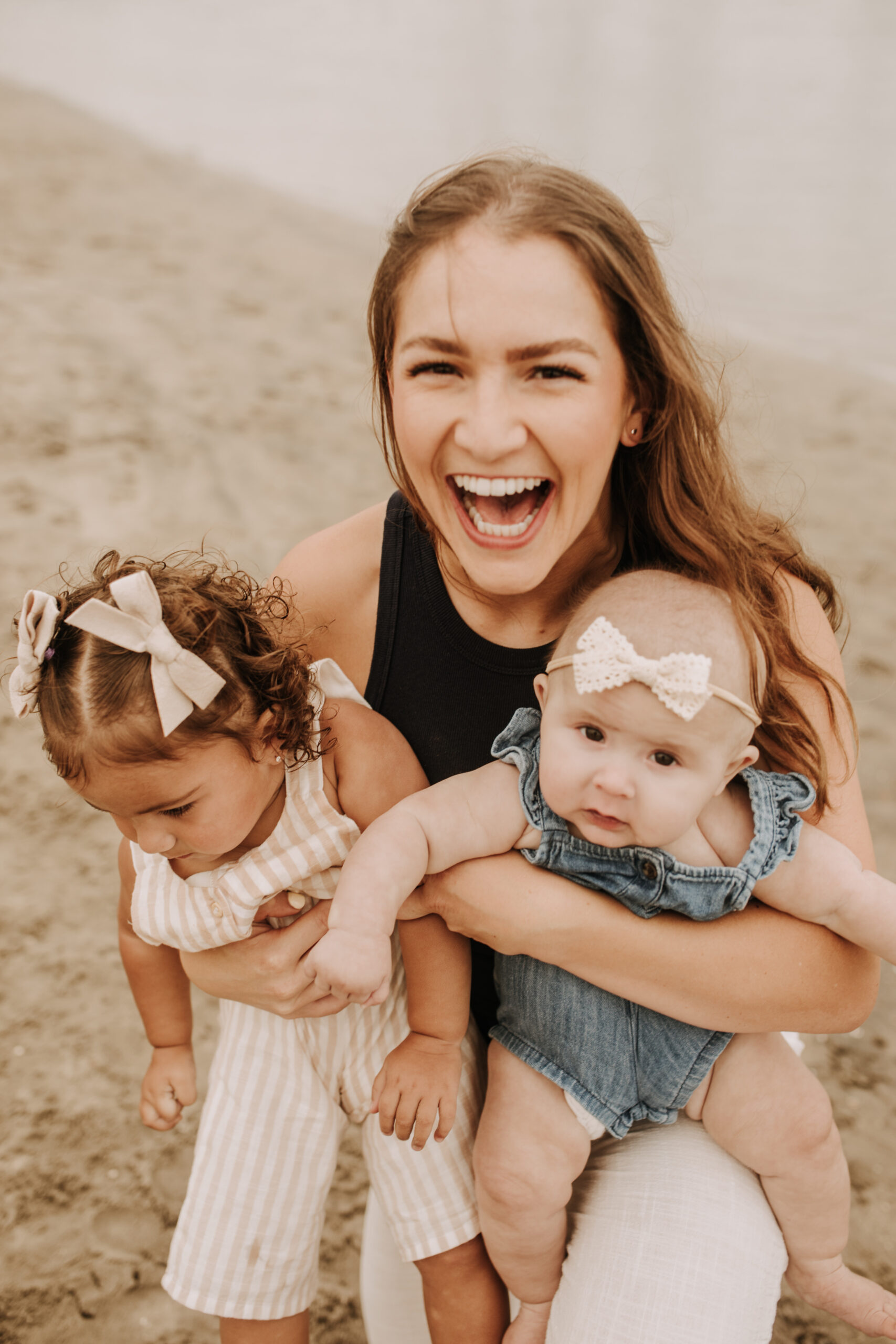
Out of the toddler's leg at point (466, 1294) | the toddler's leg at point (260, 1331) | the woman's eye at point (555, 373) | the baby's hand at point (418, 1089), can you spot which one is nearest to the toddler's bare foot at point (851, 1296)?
the toddler's leg at point (466, 1294)

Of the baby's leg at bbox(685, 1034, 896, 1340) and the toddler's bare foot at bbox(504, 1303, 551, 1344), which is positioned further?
the toddler's bare foot at bbox(504, 1303, 551, 1344)

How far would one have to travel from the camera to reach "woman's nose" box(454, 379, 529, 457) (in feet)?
5.14

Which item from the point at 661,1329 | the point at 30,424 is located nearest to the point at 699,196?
the point at 30,424

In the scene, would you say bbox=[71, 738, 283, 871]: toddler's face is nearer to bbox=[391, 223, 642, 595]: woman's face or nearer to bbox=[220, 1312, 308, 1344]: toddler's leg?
bbox=[391, 223, 642, 595]: woman's face

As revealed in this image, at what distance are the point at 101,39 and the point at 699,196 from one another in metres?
→ 10.6

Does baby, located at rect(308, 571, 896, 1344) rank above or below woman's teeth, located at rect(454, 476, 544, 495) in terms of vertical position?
below

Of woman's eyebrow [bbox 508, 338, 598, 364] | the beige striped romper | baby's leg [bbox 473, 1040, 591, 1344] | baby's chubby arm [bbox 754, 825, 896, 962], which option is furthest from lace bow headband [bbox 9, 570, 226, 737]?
baby's chubby arm [bbox 754, 825, 896, 962]

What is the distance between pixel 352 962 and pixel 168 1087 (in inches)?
33.6

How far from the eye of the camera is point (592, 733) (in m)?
1.58

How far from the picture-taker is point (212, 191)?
32.6 ft

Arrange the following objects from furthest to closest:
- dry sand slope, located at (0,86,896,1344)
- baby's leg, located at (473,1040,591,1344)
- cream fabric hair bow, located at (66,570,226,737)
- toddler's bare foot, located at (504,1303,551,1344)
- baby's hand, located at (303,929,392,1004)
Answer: dry sand slope, located at (0,86,896,1344)
toddler's bare foot, located at (504,1303,551,1344)
baby's leg, located at (473,1040,591,1344)
cream fabric hair bow, located at (66,570,226,737)
baby's hand, located at (303,929,392,1004)

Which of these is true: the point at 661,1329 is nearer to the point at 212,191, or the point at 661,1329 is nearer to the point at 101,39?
the point at 212,191

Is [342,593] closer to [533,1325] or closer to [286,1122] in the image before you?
[286,1122]

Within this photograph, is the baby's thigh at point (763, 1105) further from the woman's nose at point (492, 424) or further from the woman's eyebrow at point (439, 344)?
the woman's eyebrow at point (439, 344)
